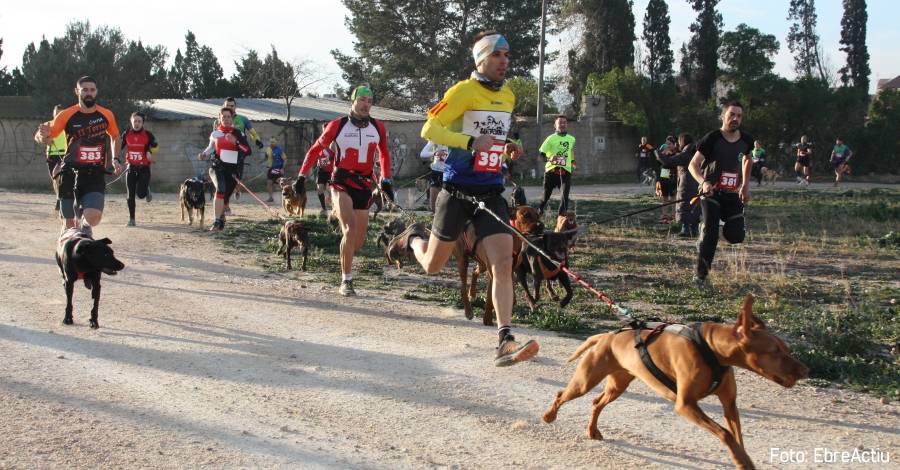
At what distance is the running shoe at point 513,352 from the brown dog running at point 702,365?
53cm

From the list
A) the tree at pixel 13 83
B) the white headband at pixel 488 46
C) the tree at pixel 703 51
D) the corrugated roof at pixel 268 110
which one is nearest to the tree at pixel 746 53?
the tree at pixel 703 51

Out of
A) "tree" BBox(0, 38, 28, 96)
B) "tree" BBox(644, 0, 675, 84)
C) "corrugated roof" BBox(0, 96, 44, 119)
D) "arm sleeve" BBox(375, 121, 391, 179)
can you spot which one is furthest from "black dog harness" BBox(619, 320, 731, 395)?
"tree" BBox(0, 38, 28, 96)

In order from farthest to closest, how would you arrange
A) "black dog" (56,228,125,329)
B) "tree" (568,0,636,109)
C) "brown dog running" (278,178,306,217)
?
1. "tree" (568,0,636,109)
2. "brown dog running" (278,178,306,217)
3. "black dog" (56,228,125,329)

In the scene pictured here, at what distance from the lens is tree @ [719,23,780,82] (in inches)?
1496

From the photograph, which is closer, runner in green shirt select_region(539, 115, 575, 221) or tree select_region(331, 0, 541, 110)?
runner in green shirt select_region(539, 115, 575, 221)

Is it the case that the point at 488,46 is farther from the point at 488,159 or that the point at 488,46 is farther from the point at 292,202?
the point at 292,202

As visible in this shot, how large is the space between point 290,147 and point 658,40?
85.3ft

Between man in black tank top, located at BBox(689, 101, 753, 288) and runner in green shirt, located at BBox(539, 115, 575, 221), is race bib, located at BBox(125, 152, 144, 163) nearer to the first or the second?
runner in green shirt, located at BBox(539, 115, 575, 221)

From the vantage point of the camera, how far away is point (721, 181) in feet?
28.7

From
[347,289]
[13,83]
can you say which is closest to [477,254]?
[347,289]

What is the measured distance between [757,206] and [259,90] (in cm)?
3040

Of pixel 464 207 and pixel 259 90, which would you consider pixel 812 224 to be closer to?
pixel 464 207

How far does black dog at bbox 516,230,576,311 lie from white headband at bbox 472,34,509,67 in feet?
9.41

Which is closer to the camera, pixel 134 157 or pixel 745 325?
pixel 745 325
